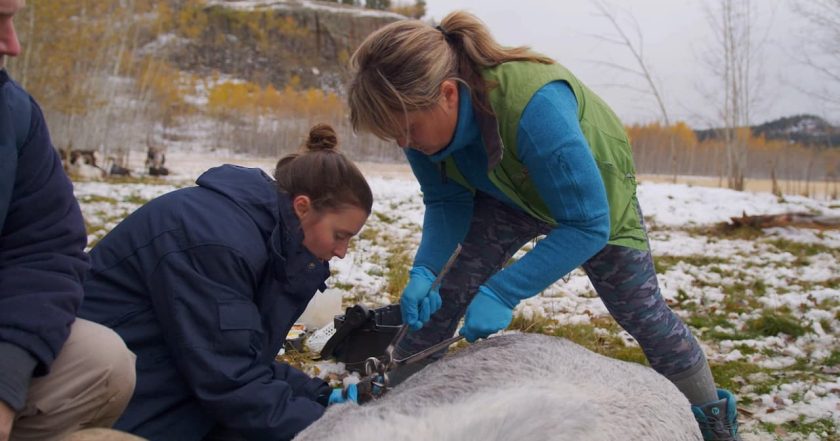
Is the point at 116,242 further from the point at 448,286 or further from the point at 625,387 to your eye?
the point at 625,387

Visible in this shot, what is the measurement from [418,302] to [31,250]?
1.38m

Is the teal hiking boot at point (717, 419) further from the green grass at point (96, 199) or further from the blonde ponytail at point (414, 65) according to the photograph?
the green grass at point (96, 199)

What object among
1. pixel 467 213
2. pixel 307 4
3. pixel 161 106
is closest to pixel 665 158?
pixel 161 106

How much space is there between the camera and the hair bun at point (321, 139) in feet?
8.50

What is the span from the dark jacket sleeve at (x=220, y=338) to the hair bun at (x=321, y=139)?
61 centimetres

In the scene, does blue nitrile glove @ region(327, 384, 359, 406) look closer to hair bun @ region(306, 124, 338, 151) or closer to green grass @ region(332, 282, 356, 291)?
hair bun @ region(306, 124, 338, 151)

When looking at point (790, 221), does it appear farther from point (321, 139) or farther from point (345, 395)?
point (345, 395)

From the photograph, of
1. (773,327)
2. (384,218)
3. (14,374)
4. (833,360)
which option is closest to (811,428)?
(833,360)

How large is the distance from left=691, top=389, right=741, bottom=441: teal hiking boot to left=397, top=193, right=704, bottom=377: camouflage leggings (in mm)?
168

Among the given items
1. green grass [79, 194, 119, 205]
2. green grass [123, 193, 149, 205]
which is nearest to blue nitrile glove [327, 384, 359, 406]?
green grass [79, 194, 119, 205]

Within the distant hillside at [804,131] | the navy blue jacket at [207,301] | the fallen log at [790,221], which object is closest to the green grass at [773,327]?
the navy blue jacket at [207,301]

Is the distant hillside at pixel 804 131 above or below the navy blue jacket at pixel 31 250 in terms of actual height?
above

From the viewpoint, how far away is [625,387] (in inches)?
69.1

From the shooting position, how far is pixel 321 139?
8.52 feet
